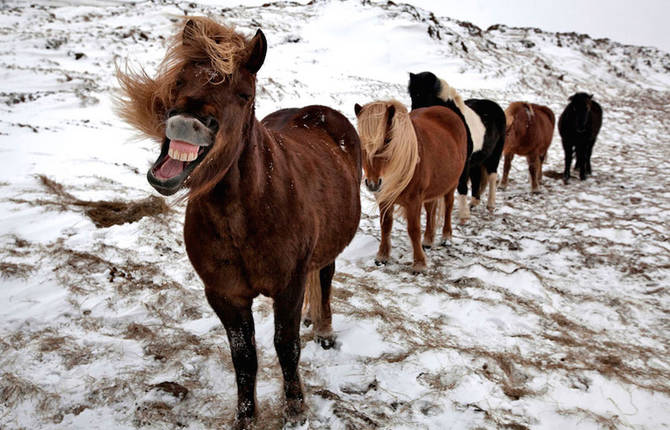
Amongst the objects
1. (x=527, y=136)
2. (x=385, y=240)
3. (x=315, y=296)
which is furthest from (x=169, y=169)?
(x=527, y=136)

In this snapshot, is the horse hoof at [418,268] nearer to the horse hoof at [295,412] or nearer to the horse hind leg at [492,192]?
the horse hoof at [295,412]

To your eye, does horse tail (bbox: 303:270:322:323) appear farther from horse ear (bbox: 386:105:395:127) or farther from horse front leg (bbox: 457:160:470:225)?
horse front leg (bbox: 457:160:470:225)

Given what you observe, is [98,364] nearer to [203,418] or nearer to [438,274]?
[203,418]

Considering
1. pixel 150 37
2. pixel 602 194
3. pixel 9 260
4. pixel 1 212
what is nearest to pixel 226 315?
pixel 9 260

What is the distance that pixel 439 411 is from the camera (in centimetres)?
207

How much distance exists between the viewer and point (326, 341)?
104 inches

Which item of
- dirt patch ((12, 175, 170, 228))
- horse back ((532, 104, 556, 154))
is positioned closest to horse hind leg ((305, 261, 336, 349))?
dirt patch ((12, 175, 170, 228))

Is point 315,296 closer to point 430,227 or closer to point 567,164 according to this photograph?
point 430,227

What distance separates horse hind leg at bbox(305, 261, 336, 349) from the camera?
2.66 metres

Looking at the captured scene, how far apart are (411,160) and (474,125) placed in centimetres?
242

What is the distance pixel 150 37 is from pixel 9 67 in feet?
18.1

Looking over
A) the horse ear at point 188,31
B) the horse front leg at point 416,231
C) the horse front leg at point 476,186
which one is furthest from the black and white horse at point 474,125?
the horse ear at point 188,31

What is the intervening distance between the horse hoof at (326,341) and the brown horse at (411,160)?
158 centimetres

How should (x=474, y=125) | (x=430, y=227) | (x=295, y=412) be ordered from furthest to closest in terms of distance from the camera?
(x=474, y=125), (x=430, y=227), (x=295, y=412)
